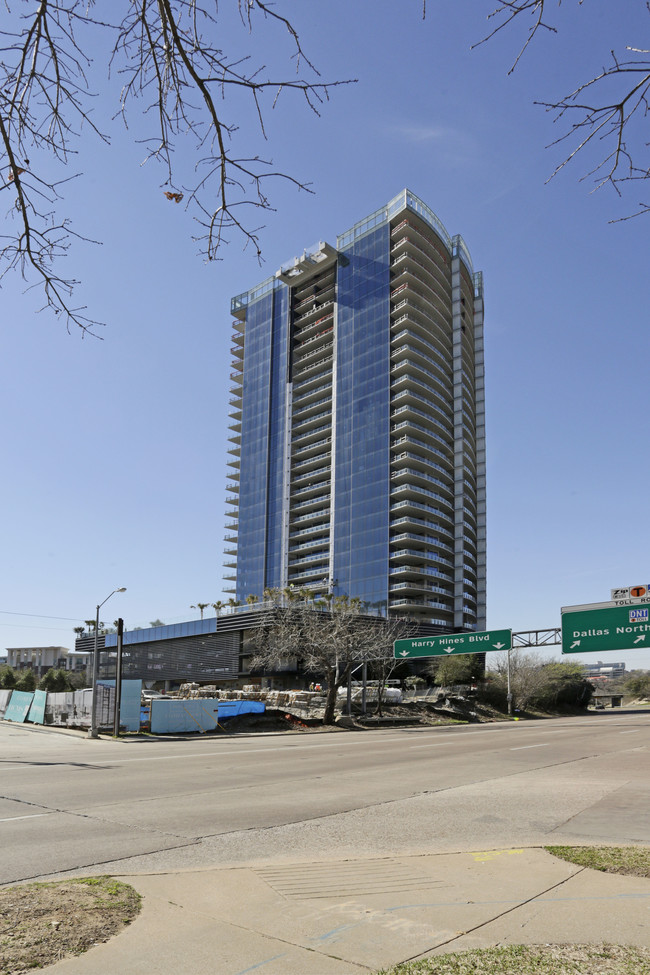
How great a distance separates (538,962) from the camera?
4.35 meters

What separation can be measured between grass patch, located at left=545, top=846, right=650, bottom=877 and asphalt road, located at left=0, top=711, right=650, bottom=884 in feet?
3.02

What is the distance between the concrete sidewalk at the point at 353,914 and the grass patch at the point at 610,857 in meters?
0.24

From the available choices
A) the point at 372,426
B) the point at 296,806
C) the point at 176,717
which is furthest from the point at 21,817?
the point at 372,426

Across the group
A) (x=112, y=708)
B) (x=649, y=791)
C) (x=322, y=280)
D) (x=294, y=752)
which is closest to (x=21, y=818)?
(x=649, y=791)

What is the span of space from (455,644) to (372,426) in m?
61.6

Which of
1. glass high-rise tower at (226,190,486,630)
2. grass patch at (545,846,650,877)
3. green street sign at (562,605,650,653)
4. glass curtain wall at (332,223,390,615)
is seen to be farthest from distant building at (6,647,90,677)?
grass patch at (545,846,650,877)

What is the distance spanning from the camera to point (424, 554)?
9975cm

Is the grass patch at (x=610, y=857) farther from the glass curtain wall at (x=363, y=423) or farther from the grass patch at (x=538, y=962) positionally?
the glass curtain wall at (x=363, y=423)

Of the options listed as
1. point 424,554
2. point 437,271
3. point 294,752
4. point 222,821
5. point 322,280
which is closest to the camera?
point 222,821

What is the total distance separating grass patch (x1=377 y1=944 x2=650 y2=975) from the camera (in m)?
4.19

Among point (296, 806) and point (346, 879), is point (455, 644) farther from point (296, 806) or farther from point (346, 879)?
point (346, 879)

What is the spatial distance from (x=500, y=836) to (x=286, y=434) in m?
112

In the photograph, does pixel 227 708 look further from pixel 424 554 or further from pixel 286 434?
pixel 286 434

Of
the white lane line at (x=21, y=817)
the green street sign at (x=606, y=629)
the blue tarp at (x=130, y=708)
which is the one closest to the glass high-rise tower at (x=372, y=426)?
the green street sign at (x=606, y=629)
